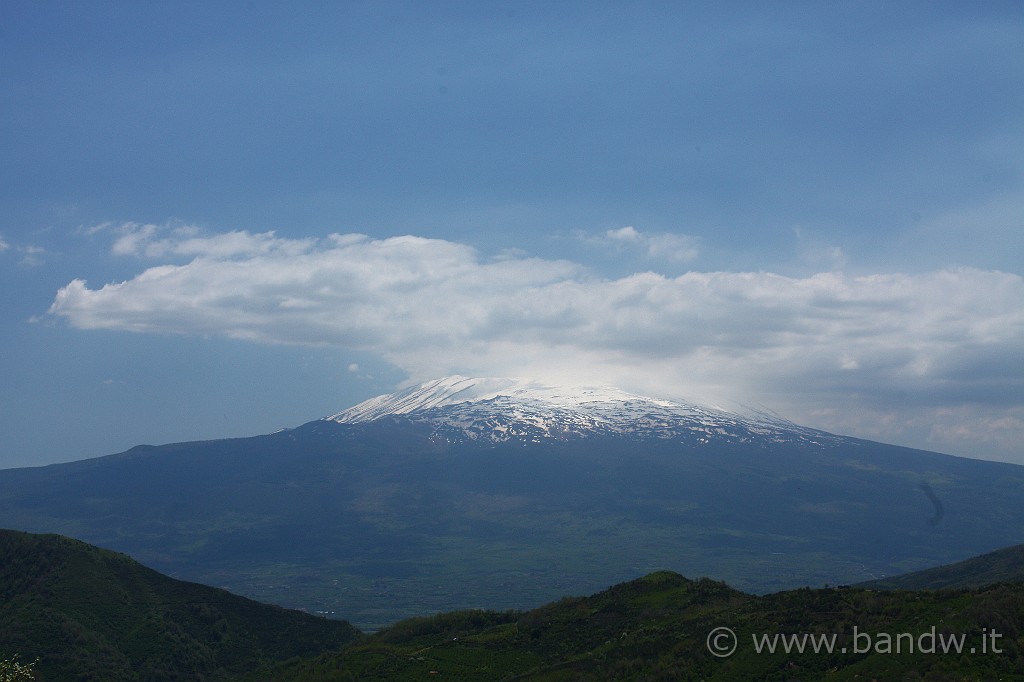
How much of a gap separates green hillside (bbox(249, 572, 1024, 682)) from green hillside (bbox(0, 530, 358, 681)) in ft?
27.1

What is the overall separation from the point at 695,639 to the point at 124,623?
50.1 metres

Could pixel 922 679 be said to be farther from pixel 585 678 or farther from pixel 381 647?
pixel 381 647

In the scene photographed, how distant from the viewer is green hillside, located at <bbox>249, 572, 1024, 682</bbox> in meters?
32.4

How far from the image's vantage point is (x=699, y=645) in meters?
40.8

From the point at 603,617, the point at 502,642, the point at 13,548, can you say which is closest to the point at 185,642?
the point at 13,548

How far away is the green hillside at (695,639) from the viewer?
106 ft

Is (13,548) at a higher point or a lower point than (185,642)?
higher

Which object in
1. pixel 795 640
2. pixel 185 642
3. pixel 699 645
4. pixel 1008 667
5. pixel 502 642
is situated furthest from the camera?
pixel 185 642

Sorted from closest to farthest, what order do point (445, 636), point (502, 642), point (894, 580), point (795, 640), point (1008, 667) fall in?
point (1008, 667) < point (795, 640) < point (502, 642) < point (445, 636) < point (894, 580)

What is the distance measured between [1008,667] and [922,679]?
3.02 meters

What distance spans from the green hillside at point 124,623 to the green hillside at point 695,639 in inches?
325

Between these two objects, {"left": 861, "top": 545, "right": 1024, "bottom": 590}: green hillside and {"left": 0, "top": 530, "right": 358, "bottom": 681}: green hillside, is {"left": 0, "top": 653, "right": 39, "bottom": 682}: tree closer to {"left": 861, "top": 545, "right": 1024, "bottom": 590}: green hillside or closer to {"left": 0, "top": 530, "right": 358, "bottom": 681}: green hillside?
{"left": 0, "top": 530, "right": 358, "bottom": 681}: green hillside

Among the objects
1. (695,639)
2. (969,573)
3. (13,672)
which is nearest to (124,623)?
(13,672)

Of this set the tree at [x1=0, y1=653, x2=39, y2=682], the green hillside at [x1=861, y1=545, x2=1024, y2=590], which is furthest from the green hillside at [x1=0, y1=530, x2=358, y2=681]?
Answer: the green hillside at [x1=861, y1=545, x2=1024, y2=590]
